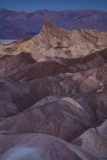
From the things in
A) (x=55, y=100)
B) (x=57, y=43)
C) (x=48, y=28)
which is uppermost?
(x=55, y=100)

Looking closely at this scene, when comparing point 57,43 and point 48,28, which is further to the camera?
point 48,28

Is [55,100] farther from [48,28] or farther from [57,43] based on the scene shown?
[48,28]

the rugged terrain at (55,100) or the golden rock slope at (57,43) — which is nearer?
the rugged terrain at (55,100)

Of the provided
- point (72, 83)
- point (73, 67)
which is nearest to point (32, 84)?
point (72, 83)

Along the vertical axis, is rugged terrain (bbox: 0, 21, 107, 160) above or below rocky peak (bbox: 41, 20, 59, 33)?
above

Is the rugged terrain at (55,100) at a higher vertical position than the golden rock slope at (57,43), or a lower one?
higher

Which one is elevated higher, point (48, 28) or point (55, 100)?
point (55, 100)

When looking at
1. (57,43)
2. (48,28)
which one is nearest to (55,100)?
(57,43)

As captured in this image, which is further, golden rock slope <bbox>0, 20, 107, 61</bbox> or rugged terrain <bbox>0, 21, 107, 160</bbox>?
golden rock slope <bbox>0, 20, 107, 61</bbox>

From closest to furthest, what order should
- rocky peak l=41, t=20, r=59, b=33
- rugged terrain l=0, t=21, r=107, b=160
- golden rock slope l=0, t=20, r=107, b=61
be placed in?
rugged terrain l=0, t=21, r=107, b=160, golden rock slope l=0, t=20, r=107, b=61, rocky peak l=41, t=20, r=59, b=33
